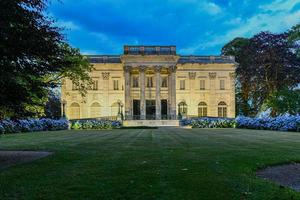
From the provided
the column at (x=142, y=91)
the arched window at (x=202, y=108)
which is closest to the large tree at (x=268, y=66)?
the arched window at (x=202, y=108)

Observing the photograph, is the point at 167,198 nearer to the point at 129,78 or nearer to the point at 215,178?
the point at 215,178

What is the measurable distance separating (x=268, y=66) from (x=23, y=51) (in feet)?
144

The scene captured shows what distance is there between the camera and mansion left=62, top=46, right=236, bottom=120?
5019cm

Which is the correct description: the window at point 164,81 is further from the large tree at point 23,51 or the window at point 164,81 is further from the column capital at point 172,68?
the large tree at point 23,51

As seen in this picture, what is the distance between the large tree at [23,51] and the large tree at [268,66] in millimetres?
40431

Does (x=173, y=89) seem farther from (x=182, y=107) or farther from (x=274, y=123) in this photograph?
(x=274, y=123)

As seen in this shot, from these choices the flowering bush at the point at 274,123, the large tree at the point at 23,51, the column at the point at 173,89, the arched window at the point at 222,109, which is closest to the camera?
the large tree at the point at 23,51

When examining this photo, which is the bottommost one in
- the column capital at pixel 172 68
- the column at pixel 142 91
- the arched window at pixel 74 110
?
the arched window at pixel 74 110

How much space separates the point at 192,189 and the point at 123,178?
4.30ft

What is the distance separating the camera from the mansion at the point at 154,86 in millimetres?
50188

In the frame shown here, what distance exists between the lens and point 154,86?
52375 millimetres

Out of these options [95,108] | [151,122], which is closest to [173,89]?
[151,122]

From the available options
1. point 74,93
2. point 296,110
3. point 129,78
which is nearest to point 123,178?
point 296,110

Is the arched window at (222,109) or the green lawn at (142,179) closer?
the green lawn at (142,179)
